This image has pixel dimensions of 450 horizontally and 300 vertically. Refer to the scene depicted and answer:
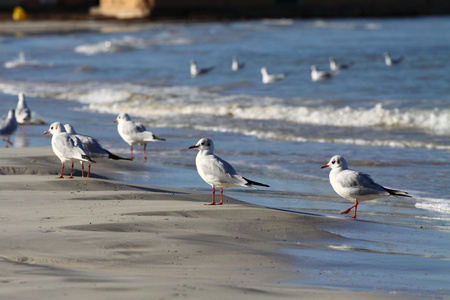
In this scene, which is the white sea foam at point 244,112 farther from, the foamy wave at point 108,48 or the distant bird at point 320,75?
the foamy wave at point 108,48

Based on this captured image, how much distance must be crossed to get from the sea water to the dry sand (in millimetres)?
347

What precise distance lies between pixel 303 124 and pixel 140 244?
959cm

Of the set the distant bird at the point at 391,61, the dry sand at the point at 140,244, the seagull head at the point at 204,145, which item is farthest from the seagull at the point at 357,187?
the distant bird at the point at 391,61

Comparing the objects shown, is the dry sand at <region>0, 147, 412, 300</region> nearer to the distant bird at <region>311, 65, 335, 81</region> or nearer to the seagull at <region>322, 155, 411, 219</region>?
the seagull at <region>322, 155, 411, 219</region>

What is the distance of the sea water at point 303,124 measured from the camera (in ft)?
20.2

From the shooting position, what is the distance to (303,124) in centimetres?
1481

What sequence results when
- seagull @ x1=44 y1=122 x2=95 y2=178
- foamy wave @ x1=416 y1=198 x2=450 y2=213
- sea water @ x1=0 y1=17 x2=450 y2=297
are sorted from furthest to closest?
1. seagull @ x1=44 y1=122 x2=95 y2=178
2. foamy wave @ x1=416 y1=198 x2=450 y2=213
3. sea water @ x1=0 y1=17 x2=450 y2=297

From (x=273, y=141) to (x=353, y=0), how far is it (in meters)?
63.4

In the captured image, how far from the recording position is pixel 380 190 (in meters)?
7.49

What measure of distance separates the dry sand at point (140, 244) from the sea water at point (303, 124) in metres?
0.35

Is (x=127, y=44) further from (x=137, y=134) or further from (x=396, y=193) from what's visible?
(x=396, y=193)

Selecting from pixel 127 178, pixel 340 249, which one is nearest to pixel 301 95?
pixel 127 178

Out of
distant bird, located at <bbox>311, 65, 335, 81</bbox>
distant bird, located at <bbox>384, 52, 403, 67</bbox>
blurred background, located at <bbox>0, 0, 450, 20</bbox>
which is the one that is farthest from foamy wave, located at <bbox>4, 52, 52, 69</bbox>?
blurred background, located at <bbox>0, 0, 450, 20</bbox>

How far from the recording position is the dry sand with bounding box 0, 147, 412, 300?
4578 millimetres
